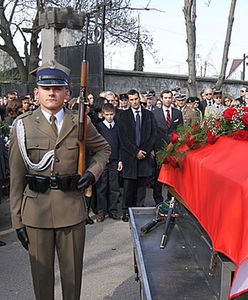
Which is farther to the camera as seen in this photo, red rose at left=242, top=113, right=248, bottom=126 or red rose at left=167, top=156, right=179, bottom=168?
red rose at left=167, top=156, right=179, bottom=168

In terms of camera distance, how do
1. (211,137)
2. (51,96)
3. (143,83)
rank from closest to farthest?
1. (51,96)
2. (211,137)
3. (143,83)

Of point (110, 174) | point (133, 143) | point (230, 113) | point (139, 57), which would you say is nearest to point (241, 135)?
point (230, 113)

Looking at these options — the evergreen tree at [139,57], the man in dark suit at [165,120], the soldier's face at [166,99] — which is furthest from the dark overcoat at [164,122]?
the evergreen tree at [139,57]

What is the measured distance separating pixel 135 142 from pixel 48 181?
3.70 meters

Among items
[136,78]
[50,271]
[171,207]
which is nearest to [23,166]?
[50,271]

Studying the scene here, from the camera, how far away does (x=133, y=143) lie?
6629mm

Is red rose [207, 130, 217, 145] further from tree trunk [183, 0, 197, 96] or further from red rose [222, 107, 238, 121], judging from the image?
tree trunk [183, 0, 197, 96]

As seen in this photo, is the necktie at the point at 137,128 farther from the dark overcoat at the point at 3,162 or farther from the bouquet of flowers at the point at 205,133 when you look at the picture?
the bouquet of flowers at the point at 205,133

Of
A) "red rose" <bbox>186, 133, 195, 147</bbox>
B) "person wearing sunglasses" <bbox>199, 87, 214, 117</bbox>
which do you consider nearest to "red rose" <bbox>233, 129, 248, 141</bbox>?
"red rose" <bbox>186, 133, 195, 147</bbox>

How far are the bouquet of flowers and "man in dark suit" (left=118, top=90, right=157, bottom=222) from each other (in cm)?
224

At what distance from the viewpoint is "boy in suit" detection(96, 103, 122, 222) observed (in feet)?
22.3

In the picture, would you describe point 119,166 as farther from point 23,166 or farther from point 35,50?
point 35,50

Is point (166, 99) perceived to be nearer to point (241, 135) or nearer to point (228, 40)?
point (241, 135)

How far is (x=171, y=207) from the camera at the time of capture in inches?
171
